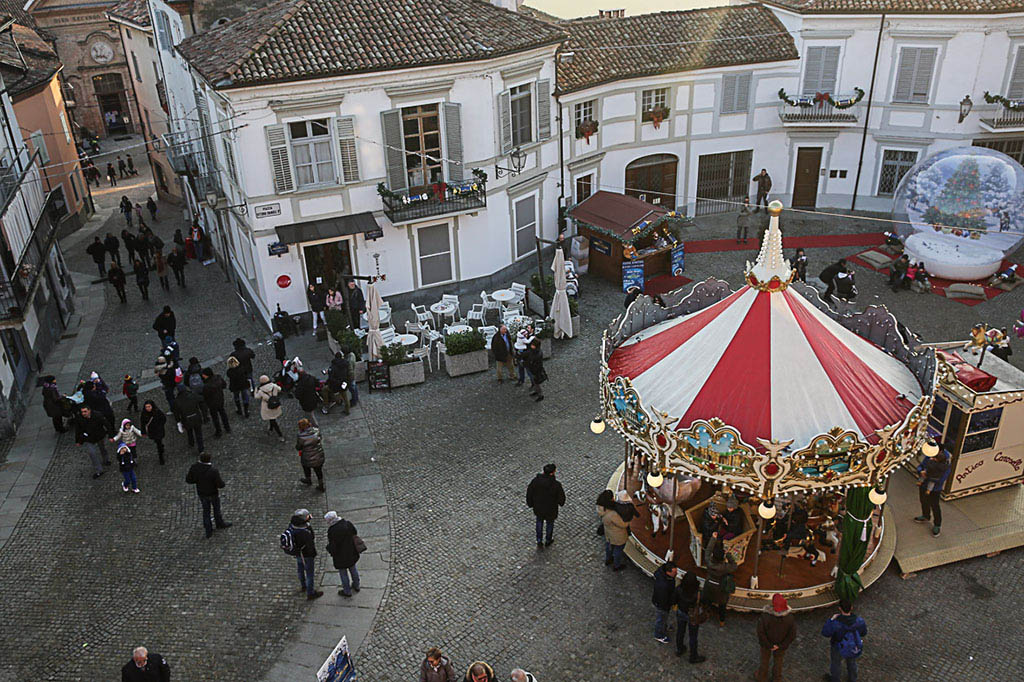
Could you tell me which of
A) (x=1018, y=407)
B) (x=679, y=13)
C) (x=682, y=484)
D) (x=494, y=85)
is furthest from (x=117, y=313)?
(x=1018, y=407)

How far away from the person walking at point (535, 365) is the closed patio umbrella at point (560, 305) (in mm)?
2195

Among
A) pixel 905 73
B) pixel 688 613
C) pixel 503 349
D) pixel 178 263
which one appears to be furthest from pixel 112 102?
pixel 688 613

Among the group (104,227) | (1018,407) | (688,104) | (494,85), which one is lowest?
(104,227)

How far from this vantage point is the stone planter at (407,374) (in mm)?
19188

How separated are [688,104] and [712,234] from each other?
423 centimetres

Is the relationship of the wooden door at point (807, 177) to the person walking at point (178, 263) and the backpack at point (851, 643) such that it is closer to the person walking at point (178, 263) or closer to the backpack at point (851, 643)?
the person walking at point (178, 263)

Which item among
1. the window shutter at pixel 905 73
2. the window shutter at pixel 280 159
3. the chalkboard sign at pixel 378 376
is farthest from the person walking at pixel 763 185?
the window shutter at pixel 280 159

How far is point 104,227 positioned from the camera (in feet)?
108

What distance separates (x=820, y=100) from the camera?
1097 inches

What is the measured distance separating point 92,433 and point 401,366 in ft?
20.6

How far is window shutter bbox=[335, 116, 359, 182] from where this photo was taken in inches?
819

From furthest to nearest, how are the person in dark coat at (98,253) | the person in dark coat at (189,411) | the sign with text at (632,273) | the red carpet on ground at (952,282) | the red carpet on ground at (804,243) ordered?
the red carpet on ground at (804,243) → the person in dark coat at (98,253) → the sign with text at (632,273) → the red carpet on ground at (952,282) → the person in dark coat at (189,411)

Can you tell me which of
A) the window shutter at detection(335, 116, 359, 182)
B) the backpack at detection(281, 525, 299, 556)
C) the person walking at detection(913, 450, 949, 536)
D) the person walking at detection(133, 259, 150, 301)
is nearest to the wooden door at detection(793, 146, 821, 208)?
the window shutter at detection(335, 116, 359, 182)

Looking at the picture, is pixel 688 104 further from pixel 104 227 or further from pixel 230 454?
pixel 104 227
